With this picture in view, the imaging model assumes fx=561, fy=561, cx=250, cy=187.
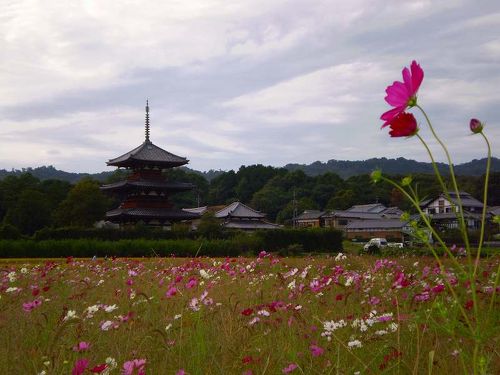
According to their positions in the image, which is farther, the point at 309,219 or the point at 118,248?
the point at 309,219

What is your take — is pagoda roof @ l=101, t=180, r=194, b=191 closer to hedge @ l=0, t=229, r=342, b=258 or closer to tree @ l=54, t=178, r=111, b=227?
hedge @ l=0, t=229, r=342, b=258

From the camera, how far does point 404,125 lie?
4.16 ft

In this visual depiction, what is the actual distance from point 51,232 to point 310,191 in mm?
45508

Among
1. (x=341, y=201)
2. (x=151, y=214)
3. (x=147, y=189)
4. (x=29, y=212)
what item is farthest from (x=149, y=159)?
(x=341, y=201)

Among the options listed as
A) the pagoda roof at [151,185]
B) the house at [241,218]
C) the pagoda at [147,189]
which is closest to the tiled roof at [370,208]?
the house at [241,218]

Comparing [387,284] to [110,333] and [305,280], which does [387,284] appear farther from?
[110,333]

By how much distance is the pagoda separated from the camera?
1193 inches

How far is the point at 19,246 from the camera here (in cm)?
2144

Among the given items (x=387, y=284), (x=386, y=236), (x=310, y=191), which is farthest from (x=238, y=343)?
(x=310, y=191)

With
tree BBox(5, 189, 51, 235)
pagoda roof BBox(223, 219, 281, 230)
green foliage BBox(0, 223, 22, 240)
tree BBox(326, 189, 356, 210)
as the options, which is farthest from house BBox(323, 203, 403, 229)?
green foliage BBox(0, 223, 22, 240)

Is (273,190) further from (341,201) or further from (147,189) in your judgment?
(147,189)

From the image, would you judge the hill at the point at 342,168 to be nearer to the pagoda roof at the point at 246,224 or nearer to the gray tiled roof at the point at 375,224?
the gray tiled roof at the point at 375,224

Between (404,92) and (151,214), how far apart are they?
2933 centimetres

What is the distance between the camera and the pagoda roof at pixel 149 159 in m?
30.6
